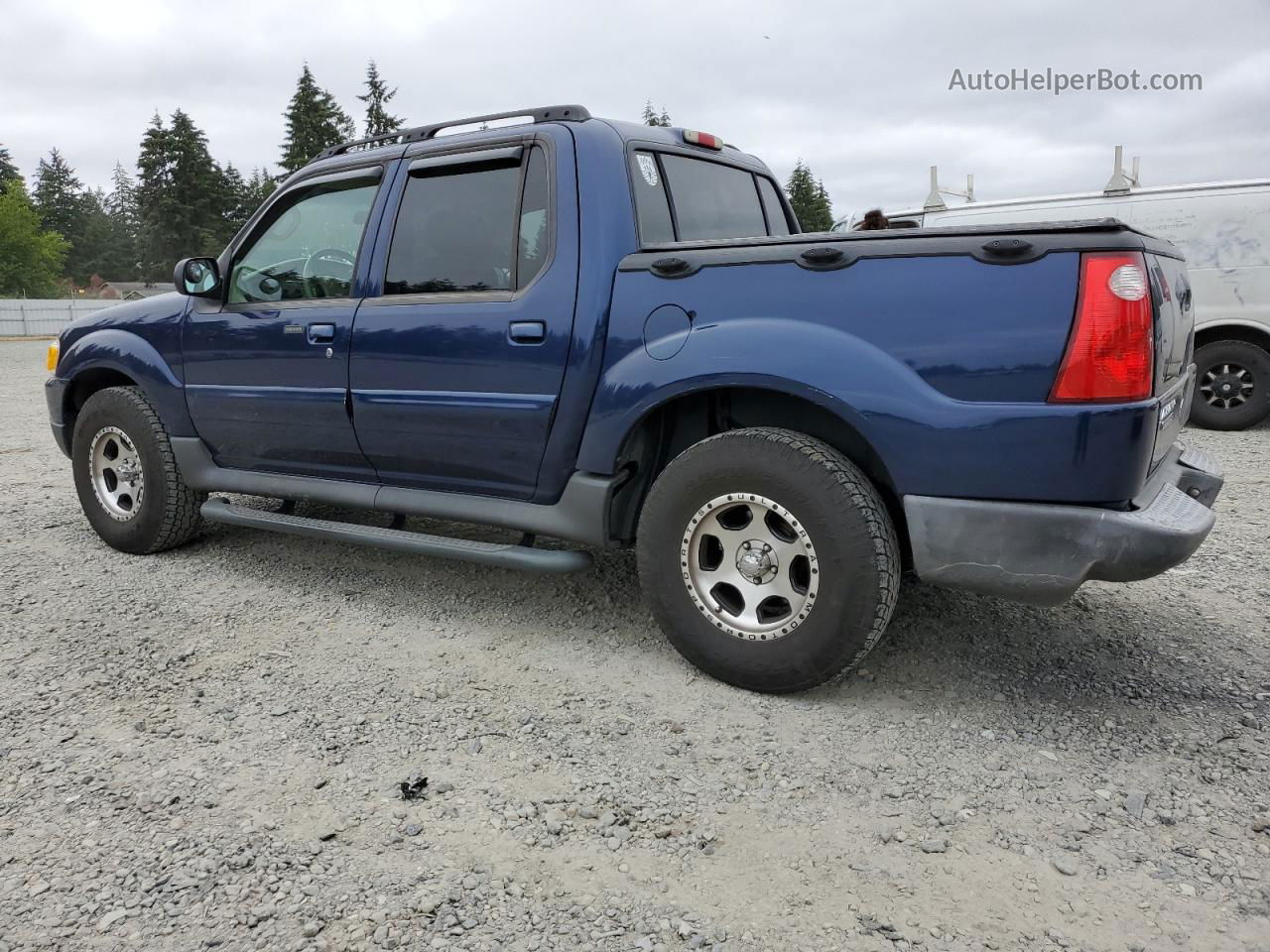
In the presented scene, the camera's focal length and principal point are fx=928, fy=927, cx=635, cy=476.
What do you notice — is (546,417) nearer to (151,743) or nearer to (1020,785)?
(151,743)

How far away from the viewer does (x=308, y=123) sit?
51875 millimetres

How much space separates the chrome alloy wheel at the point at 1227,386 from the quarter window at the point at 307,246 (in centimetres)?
749

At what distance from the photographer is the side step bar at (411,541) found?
3359 millimetres

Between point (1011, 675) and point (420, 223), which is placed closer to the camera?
point (1011, 675)

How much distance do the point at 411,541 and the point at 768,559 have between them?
4.94ft

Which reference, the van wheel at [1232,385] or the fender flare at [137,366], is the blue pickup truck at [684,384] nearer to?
the fender flare at [137,366]

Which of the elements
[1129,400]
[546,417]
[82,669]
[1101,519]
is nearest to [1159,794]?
[1101,519]

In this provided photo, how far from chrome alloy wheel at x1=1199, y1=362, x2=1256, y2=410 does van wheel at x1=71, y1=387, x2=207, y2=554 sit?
26.6 ft

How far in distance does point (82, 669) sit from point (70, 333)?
238cm

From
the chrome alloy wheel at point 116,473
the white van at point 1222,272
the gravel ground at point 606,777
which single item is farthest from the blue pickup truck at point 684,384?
the white van at point 1222,272

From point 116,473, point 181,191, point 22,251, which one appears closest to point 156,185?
point 181,191

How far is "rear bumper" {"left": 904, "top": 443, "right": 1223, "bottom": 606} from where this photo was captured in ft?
8.32

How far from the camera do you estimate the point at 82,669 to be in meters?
3.36

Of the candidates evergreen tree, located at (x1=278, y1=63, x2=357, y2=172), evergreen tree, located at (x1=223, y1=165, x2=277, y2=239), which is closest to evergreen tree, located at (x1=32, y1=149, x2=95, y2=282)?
evergreen tree, located at (x1=223, y1=165, x2=277, y2=239)
